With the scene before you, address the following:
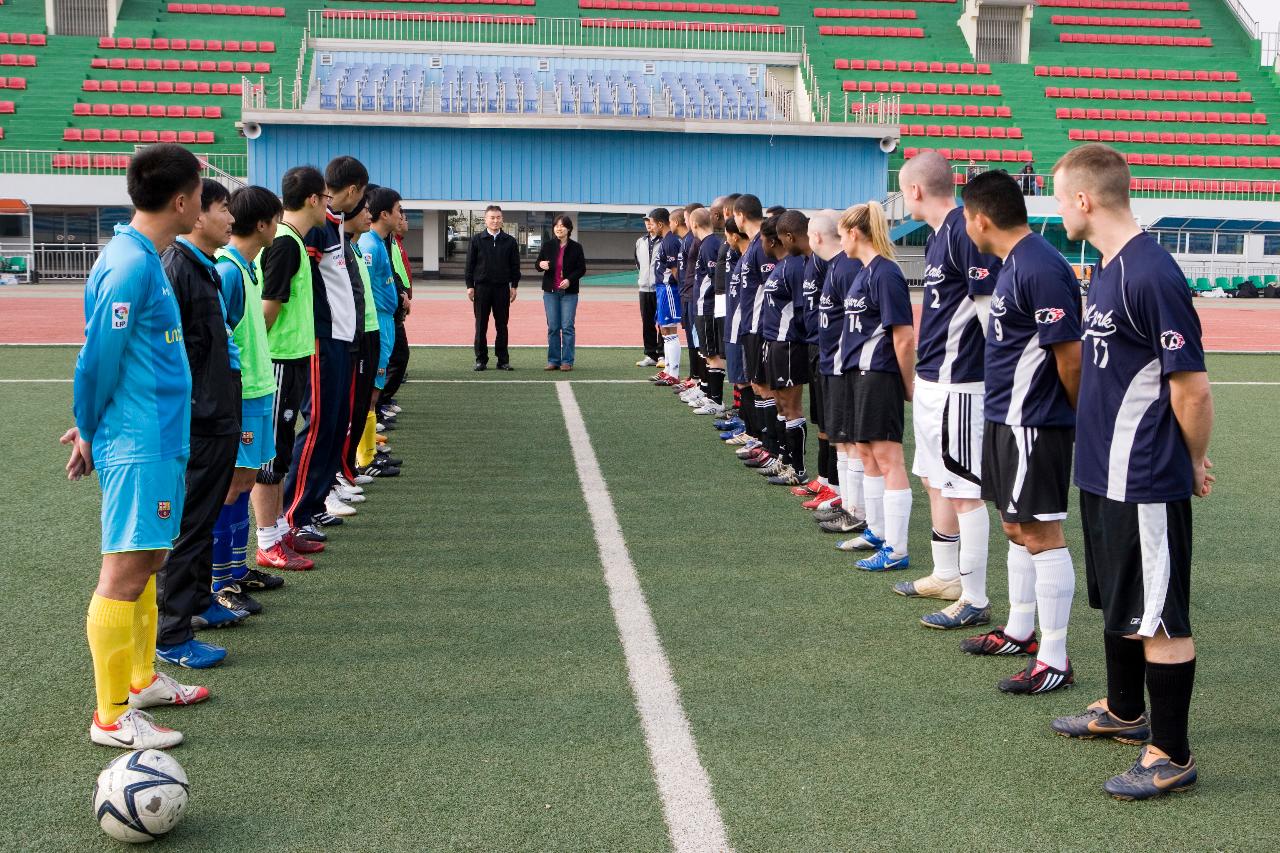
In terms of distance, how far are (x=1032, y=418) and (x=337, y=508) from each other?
488 cm

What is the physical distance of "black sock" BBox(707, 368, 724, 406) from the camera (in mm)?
12531

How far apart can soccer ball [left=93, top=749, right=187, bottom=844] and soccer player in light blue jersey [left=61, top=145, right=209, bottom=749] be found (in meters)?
0.59

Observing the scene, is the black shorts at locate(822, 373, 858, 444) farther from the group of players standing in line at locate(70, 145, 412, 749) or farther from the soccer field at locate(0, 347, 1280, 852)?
the group of players standing in line at locate(70, 145, 412, 749)

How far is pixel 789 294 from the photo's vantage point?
Answer: 8.84m

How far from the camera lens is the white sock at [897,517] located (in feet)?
22.4

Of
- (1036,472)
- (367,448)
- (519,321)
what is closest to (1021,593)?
(1036,472)

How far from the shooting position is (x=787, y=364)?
900 centimetres

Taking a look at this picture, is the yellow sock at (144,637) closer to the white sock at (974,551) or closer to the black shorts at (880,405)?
the white sock at (974,551)

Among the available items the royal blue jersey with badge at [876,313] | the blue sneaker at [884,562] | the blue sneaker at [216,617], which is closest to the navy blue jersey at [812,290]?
the royal blue jersey with badge at [876,313]

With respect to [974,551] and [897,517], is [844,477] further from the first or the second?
[974,551]

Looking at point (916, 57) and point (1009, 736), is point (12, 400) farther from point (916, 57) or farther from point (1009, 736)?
point (916, 57)

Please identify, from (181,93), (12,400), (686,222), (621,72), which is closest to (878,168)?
(621,72)

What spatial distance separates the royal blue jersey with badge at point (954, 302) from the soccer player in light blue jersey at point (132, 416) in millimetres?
3174

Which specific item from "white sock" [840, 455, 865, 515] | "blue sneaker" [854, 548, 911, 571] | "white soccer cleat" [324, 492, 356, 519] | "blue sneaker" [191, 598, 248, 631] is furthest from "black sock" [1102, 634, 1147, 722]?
"white soccer cleat" [324, 492, 356, 519]
